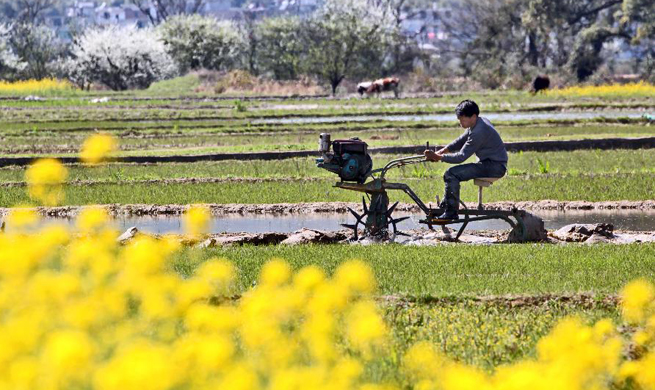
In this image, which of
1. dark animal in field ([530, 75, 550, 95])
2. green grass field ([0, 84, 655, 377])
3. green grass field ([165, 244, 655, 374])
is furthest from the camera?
dark animal in field ([530, 75, 550, 95])

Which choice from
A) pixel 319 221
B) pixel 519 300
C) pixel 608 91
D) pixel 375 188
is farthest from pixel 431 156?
pixel 608 91

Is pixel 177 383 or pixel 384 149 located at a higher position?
pixel 177 383

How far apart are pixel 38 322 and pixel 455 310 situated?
175 inches

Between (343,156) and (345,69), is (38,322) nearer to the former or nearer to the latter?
Result: (343,156)

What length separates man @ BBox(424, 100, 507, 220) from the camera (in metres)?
13.5

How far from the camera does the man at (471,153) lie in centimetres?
1352

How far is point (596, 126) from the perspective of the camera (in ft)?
114

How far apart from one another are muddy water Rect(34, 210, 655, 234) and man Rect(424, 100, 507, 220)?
297 centimetres

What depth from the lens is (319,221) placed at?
59.3ft

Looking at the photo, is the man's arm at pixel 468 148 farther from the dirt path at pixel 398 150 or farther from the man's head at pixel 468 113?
the dirt path at pixel 398 150

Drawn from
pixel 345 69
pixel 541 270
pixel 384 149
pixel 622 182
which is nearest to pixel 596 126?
pixel 384 149

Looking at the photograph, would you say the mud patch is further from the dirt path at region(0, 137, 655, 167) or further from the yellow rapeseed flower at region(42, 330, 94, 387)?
the dirt path at region(0, 137, 655, 167)

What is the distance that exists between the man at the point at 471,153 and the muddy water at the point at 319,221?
2.97 metres

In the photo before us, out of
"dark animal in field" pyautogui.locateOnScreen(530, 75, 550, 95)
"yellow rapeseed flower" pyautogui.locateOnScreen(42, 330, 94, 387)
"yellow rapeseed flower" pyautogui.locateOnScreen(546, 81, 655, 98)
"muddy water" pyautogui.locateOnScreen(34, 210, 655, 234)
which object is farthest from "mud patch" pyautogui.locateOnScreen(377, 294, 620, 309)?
"dark animal in field" pyautogui.locateOnScreen(530, 75, 550, 95)
